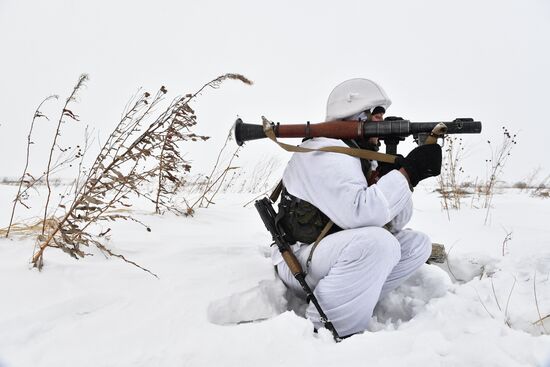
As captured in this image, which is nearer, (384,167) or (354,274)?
(354,274)

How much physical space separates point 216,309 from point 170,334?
13.3 inches

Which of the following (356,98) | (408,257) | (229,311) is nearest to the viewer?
(229,311)

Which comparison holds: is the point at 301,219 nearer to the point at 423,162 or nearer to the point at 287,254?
the point at 287,254

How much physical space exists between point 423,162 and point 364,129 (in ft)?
1.06

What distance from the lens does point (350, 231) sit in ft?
5.55

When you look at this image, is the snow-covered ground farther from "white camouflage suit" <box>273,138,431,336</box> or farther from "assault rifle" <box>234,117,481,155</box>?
"assault rifle" <box>234,117,481,155</box>

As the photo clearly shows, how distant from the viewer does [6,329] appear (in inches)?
53.3

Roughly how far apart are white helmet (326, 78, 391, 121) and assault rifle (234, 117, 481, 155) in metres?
0.10

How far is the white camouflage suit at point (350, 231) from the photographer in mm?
1644

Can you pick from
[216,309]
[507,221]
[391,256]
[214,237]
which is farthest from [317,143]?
[507,221]

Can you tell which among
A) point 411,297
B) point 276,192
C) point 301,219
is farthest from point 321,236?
point 411,297

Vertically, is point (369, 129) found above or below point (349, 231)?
above

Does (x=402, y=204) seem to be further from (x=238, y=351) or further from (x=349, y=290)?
(x=238, y=351)

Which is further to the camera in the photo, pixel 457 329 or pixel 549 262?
pixel 549 262
